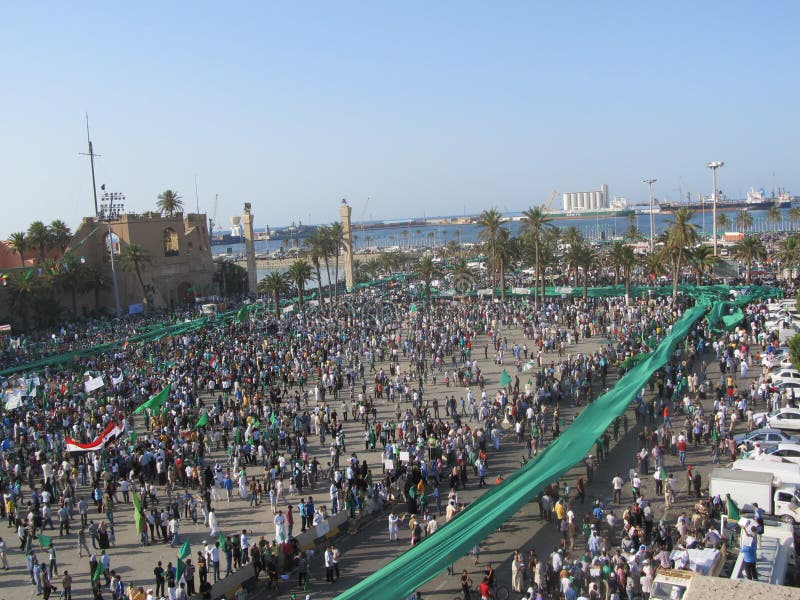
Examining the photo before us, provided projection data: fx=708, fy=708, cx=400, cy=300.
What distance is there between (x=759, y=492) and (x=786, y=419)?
6.57m

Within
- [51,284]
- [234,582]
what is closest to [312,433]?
[234,582]

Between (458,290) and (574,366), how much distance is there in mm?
27856

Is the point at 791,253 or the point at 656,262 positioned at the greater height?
the point at 791,253

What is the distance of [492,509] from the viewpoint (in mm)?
12297

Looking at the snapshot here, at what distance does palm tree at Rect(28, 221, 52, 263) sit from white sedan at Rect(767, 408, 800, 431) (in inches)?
2096

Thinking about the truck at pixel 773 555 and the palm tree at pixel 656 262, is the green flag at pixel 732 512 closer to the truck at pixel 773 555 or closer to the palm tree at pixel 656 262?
the truck at pixel 773 555

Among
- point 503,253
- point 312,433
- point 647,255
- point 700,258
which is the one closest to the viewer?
point 312,433

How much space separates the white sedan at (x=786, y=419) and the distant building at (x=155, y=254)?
45273mm

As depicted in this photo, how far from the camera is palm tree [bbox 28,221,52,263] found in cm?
5622

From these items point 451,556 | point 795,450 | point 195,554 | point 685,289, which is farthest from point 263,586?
point 685,289

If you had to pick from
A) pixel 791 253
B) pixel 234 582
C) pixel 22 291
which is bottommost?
pixel 234 582

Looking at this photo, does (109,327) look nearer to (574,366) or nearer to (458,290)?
(458,290)

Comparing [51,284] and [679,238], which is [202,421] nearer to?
[679,238]

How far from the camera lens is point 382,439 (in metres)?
21.0
